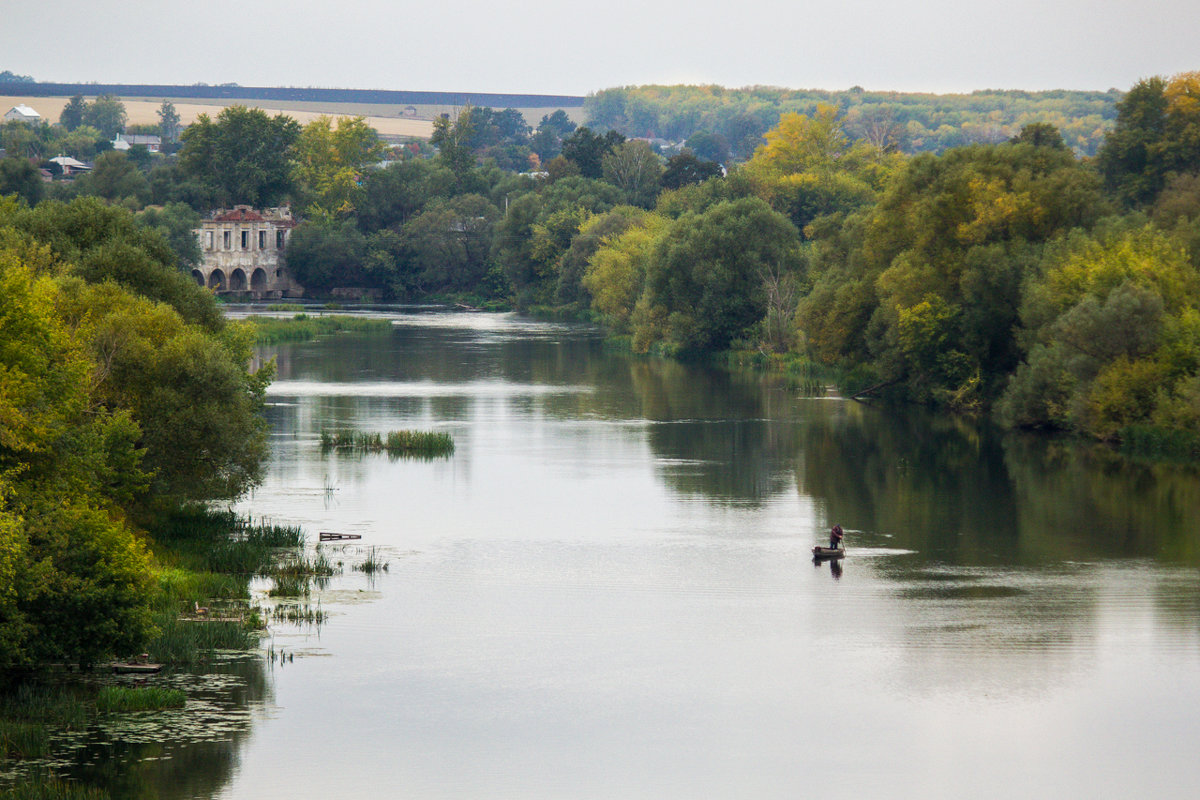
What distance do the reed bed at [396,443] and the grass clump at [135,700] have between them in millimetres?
24345

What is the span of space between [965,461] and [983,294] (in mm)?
11778

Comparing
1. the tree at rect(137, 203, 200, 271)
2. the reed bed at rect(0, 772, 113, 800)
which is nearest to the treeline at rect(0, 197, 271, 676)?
the reed bed at rect(0, 772, 113, 800)

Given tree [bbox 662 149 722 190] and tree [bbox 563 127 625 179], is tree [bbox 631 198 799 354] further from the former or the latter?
tree [bbox 563 127 625 179]

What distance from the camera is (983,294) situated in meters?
56.0

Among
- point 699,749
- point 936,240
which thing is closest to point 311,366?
point 936,240

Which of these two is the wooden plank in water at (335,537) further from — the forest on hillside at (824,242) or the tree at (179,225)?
the tree at (179,225)

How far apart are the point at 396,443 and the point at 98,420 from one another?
65.1ft

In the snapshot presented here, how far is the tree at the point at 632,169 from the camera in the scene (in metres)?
132

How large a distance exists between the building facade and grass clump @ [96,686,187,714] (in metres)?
116

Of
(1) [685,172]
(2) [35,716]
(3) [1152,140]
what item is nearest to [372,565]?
(2) [35,716]

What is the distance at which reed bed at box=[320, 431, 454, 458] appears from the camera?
152ft

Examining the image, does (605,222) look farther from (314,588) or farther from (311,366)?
(314,588)

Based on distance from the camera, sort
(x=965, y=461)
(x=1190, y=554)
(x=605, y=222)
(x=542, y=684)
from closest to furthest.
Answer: (x=542, y=684), (x=1190, y=554), (x=965, y=461), (x=605, y=222)

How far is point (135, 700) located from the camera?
70.3 feet
